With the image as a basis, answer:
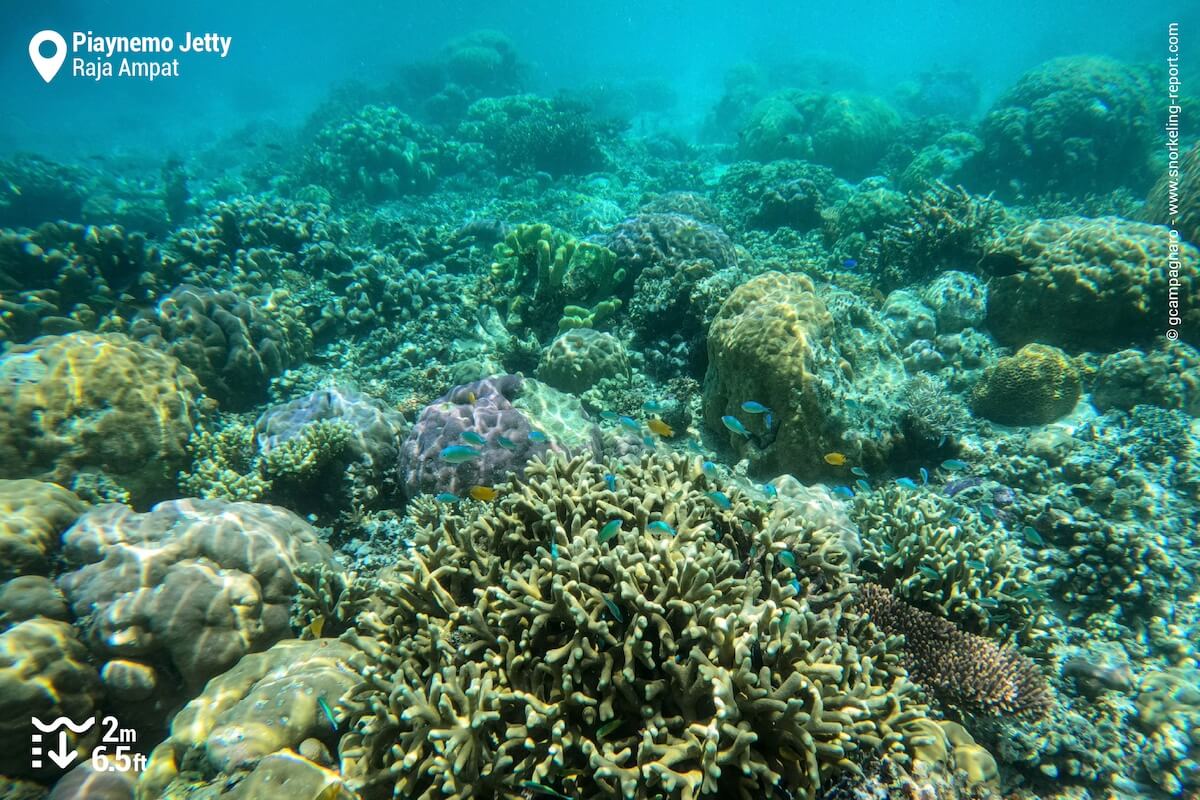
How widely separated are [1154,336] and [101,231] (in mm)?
17785

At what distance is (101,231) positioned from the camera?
30.8 ft

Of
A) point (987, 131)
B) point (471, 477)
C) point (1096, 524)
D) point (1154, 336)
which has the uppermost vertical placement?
point (987, 131)

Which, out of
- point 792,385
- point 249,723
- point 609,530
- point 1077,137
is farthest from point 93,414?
point 1077,137

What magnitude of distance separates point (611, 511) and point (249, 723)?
2779mm

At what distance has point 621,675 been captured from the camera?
292 centimetres

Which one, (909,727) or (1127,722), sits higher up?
(909,727)

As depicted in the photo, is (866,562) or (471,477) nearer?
(866,562)

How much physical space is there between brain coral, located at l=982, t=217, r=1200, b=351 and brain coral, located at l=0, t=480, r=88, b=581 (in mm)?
12409

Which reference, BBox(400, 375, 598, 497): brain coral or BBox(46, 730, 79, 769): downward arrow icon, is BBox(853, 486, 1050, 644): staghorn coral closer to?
BBox(400, 375, 598, 497): brain coral

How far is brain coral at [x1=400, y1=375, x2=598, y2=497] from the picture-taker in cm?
587

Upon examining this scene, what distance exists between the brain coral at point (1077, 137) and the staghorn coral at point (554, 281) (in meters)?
15.1

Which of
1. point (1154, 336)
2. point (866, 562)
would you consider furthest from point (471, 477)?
point (1154, 336)

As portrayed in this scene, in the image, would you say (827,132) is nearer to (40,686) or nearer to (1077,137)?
(1077,137)

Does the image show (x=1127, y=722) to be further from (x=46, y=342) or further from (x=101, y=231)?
(x=101, y=231)
